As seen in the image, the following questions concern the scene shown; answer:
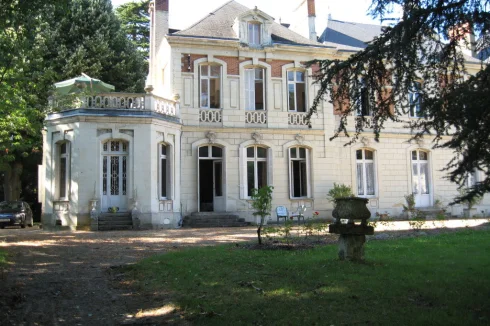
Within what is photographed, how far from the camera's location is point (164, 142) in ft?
60.4

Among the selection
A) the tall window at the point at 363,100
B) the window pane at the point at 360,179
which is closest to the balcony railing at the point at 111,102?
the window pane at the point at 360,179

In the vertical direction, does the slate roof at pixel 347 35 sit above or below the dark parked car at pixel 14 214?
above

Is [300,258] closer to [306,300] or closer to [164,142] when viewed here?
[306,300]

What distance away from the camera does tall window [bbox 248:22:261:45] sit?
2125 cm

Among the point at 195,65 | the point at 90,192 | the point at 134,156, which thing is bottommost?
the point at 90,192

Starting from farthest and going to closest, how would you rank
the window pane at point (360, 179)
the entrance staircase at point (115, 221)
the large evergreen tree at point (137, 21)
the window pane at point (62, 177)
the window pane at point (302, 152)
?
the large evergreen tree at point (137, 21) < the window pane at point (360, 179) < the window pane at point (302, 152) < the window pane at point (62, 177) < the entrance staircase at point (115, 221)

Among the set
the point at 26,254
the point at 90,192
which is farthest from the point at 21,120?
the point at 26,254

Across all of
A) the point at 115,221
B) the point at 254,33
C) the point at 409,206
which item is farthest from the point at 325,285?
the point at 409,206

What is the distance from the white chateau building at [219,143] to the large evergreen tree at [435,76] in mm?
12273

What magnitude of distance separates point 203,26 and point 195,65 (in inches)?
86.0

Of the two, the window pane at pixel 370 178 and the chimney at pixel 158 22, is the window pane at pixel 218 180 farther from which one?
Answer: the window pane at pixel 370 178

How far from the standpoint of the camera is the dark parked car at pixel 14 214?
73.1 ft

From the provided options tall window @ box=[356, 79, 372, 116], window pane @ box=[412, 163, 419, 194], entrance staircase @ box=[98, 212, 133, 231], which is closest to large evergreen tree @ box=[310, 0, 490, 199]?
tall window @ box=[356, 79, 372, 116]

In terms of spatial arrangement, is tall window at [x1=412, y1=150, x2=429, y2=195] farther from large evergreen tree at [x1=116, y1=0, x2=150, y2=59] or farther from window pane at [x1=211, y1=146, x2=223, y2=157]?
large evergreen tree at [x1=116, y1=0, x2=150, y2=59]
